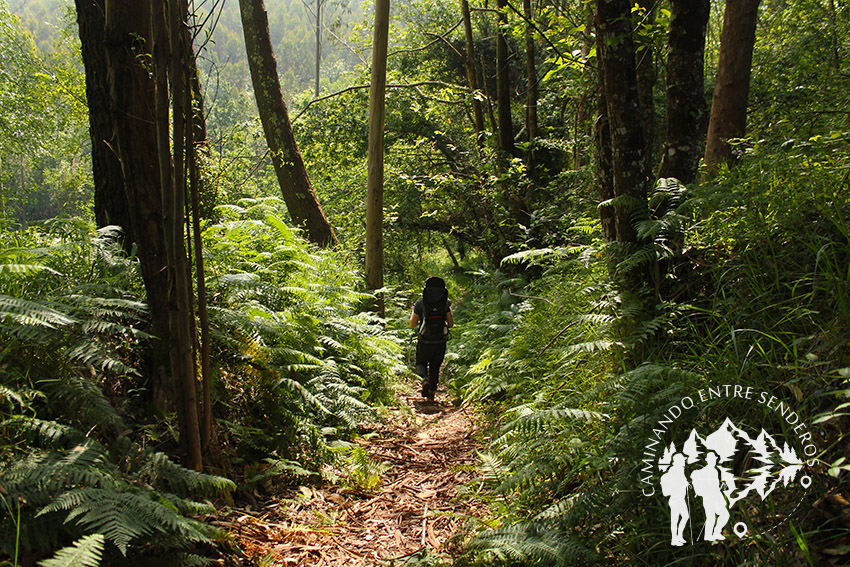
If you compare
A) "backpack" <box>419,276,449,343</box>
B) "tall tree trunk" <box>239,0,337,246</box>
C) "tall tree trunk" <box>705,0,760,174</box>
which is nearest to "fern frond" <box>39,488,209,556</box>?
"backpack" <box>419,276,449,343</box>

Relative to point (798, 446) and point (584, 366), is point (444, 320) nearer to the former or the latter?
point (584, 366)

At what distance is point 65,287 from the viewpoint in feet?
9.89

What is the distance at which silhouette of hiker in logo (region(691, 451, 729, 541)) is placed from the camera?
79.2 inches

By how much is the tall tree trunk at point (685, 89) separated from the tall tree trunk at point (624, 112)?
563mm

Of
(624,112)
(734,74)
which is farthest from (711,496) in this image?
(734,74)

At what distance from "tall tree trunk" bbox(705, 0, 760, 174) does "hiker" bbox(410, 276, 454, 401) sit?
3.88 meters

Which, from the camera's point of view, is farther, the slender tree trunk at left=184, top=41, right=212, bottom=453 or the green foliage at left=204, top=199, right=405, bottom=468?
the green foliage at left=204, top=199, right=405, bottom=468

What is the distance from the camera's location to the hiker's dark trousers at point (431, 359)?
279 inches

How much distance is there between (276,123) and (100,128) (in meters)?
5.79

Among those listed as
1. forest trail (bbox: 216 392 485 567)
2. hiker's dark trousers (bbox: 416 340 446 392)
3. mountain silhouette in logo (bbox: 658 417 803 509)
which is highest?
hiker's dark trousers (bbox: 416 340 446 392)

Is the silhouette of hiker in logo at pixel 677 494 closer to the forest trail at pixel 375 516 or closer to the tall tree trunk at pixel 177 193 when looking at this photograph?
the forest trail at pixel 375 516

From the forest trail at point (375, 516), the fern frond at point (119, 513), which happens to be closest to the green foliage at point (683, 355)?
the forest trail at point (375, 516)

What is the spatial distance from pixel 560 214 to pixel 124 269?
776 cm

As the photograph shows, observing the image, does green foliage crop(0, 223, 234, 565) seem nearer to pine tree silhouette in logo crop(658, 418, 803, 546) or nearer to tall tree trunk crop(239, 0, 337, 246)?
pine tree silhouette in logo crop(658, 418, 803, 546)
